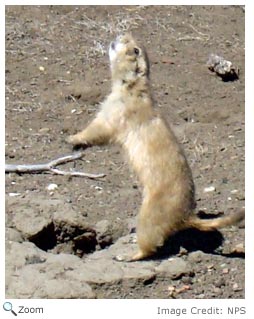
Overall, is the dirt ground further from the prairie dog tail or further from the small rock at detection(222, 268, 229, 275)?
the prairie dog tail

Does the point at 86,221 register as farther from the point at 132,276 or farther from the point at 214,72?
the point at 214,72

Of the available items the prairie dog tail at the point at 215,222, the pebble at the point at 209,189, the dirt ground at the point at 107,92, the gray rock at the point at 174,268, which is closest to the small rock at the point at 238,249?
the dirt ground at the point at 107,92

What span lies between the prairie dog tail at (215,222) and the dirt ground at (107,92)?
0.20 m

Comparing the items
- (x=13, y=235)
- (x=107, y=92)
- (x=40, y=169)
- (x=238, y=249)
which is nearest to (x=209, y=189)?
(x=238, y=249)

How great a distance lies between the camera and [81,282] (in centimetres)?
563

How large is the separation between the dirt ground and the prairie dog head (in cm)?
88

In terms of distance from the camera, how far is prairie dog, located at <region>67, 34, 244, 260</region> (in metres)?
5.95

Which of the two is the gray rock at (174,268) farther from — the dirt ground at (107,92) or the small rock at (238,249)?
the small rock at (238,249)

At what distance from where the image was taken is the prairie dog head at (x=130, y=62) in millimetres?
6594
